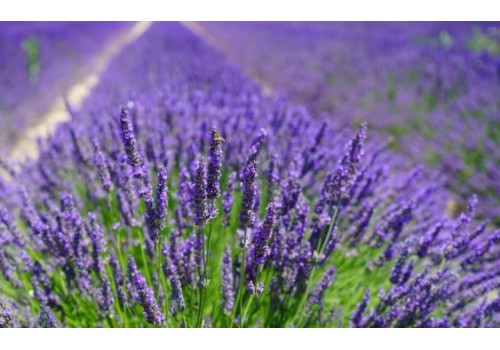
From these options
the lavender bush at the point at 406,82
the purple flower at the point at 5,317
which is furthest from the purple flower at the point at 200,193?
the lavender bush at the point at 406,82

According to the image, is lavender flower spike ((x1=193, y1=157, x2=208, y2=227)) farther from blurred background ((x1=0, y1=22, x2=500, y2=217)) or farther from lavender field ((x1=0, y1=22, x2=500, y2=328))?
blurred background ((x1=0, y1=22, x2=500, y2=217))

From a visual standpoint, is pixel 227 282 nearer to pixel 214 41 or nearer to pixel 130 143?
pixel 130 143

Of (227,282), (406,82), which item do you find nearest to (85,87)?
(406,82)

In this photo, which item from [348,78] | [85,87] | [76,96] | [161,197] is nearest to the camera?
[161,197]

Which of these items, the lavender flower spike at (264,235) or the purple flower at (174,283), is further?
the purple flower at (174,283)

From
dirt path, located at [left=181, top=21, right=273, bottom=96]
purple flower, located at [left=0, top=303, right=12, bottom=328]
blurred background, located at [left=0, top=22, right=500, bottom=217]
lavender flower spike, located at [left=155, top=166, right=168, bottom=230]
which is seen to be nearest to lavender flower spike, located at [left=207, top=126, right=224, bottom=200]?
lavender flower spike, located at [left=155, top=166, right=168, bottom=230]

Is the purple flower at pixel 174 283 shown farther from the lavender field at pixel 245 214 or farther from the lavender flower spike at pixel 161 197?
the lavender flower spike at pixel 161 197

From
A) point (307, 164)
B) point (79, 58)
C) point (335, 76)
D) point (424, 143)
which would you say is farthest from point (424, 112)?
point (79, 58)

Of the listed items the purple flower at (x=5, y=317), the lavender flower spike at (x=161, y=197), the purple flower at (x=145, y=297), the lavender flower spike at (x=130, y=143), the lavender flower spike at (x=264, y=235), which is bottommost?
the purple flower at (x=5, y=317)

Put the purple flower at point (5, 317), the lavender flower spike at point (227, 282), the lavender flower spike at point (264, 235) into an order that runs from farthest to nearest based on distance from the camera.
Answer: the lavender flower spike at point (227, 282) → the purple flower at point (5, 317) → the lavender flower spike at point (264, 235)
